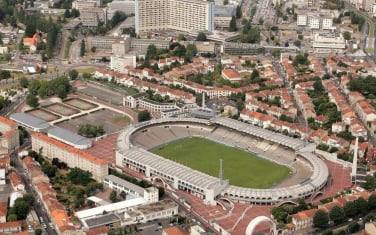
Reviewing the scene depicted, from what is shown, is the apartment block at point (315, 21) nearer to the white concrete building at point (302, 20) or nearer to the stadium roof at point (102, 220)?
the white concrete building at point (302, 20)

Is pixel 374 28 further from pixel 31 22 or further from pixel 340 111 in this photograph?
pixel 31 22

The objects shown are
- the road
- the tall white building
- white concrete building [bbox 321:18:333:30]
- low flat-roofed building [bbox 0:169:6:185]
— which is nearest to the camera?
the road

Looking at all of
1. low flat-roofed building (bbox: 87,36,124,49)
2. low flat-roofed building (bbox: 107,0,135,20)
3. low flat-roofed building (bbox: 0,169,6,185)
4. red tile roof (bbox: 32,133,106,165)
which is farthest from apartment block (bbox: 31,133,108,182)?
low flat-roofed building (bbox: 107,0,135,20)

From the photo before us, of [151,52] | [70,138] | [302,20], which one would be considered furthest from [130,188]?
[302,20]

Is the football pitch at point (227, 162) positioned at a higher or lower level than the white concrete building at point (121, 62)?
lower

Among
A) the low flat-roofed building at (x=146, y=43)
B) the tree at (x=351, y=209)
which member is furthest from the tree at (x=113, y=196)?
the low flat-roofed building at (x=146, y=43)

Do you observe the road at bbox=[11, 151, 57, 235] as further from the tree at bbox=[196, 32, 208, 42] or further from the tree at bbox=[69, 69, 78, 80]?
the tree at bbox=[196, 32, 208, 42]
